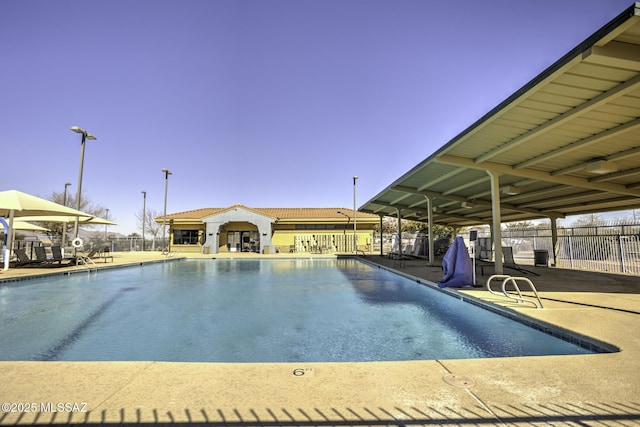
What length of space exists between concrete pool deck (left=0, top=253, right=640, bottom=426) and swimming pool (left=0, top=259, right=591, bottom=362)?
4.07ft

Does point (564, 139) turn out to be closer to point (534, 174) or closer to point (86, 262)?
point (534, 174)

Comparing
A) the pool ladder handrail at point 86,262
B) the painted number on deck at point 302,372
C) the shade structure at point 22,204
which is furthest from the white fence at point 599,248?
the shade structure at point 22,204

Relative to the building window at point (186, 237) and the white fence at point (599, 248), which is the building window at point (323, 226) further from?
the white fence at point (599, 248)

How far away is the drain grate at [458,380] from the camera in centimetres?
256

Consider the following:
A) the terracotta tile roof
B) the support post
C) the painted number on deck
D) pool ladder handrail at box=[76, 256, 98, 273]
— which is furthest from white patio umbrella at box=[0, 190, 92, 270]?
the support post

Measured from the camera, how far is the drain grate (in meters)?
2.56

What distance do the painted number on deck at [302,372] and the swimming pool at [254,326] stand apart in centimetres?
134

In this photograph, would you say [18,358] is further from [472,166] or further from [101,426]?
[472,166]

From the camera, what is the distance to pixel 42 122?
16.6m

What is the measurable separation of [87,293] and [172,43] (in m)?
9.12

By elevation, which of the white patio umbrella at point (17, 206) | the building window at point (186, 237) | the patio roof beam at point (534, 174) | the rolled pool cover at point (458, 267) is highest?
the patio roof beam at point (534, 174)

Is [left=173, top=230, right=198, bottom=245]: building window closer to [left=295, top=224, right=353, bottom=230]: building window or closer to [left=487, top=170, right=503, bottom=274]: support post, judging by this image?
[left=295, top=224, right=353, bottom=230]: building window

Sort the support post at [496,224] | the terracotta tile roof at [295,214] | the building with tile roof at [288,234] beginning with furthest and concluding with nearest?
1. the terracotta tile roof at [295,214]
2. the building with tile roof at [288,234]
3. the support post at [496,224]

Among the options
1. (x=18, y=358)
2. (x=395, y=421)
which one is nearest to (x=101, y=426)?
(x=395, y=421)
